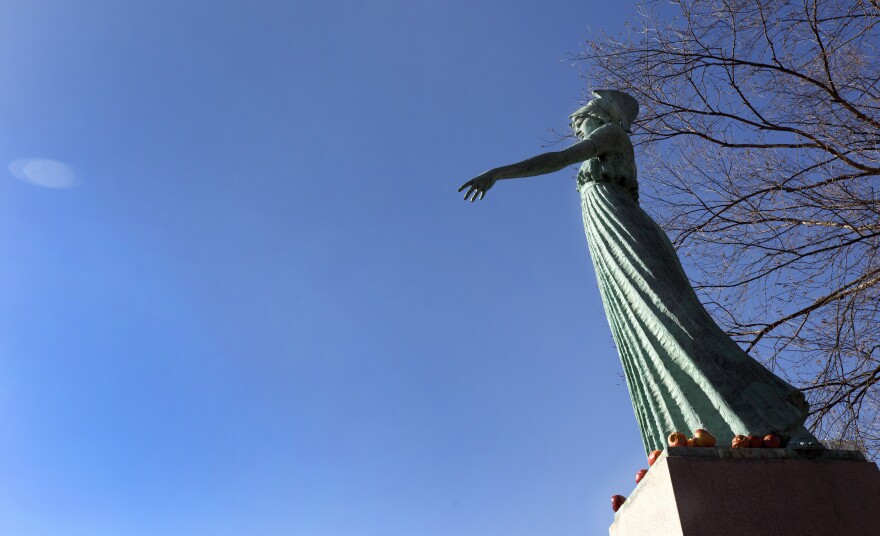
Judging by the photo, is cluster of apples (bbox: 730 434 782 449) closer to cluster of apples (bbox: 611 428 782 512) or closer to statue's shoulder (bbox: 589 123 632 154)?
cluster of apples (bbox: 611 428 782 512)

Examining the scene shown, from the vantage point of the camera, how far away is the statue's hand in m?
5.01

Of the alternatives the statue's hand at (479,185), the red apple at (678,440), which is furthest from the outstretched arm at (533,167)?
the red apple at (678,440)

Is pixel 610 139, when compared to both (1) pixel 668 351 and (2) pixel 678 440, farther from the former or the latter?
(2) pixel 678 440

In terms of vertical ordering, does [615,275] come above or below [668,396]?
above

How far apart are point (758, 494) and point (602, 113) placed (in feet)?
12.5

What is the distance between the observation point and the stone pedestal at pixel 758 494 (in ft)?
9.24

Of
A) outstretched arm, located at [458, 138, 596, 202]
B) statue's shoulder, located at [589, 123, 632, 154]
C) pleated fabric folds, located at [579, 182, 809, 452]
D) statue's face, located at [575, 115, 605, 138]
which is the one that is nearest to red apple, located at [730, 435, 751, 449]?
pleated fabric folds, located at [579, 182, 809, 452]

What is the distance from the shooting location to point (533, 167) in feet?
17.1

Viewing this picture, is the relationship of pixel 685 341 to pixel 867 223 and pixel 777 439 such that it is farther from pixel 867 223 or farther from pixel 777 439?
pixel 867 223

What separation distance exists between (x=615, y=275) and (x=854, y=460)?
190 centimetres

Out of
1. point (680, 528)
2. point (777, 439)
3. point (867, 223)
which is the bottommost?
point (680, 528)

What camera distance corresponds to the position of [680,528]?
2744mm

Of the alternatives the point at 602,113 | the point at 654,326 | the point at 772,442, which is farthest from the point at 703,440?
the point at 602,113

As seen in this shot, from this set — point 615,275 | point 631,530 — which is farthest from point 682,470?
point 615,275
